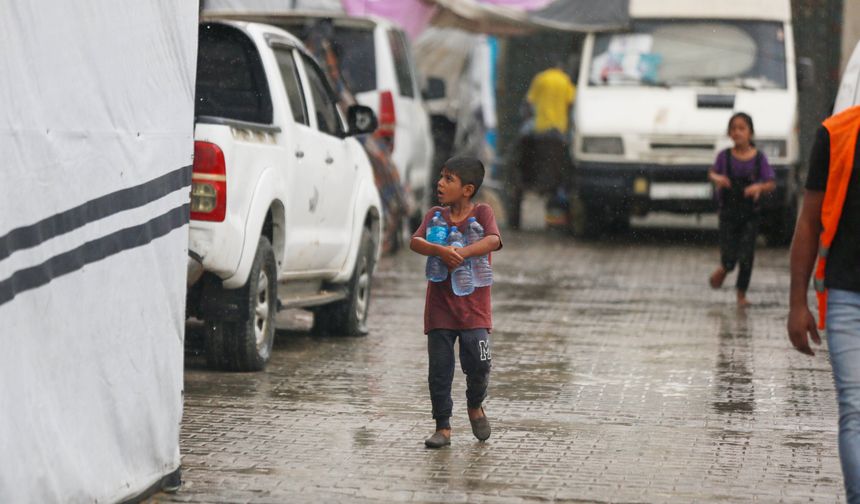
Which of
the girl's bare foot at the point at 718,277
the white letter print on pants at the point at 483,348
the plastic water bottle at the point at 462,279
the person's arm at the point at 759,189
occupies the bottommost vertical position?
the girl's bare foot at the point at 718,277

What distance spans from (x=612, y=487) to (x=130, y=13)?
251cm

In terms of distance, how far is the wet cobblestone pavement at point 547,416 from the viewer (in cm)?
655

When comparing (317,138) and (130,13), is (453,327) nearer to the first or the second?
(130,13)

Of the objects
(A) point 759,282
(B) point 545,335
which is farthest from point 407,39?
(B) point 545,335

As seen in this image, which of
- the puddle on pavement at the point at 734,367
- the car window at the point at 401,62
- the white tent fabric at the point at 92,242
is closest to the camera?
the white tent fabric at the point at 92,242

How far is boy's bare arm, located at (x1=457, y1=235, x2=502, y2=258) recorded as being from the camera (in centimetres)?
727

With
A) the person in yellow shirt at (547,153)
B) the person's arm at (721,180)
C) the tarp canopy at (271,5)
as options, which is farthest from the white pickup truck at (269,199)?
the person in yellow shirt at (547,153)

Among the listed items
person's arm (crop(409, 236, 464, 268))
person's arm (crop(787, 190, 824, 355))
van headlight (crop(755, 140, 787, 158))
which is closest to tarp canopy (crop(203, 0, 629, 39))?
van headlight (crop(755, 140, 787, 158))

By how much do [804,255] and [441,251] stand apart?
2.23m

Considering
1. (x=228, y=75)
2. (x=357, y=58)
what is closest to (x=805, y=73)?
(x=357, y=58)

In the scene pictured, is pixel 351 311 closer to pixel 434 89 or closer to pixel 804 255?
pixel 804 255

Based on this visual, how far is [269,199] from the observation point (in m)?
9.45

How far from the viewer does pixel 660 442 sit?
299 inches

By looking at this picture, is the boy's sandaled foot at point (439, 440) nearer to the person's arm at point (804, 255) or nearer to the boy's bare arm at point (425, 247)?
the boy's bare arm at point (425, 247)
